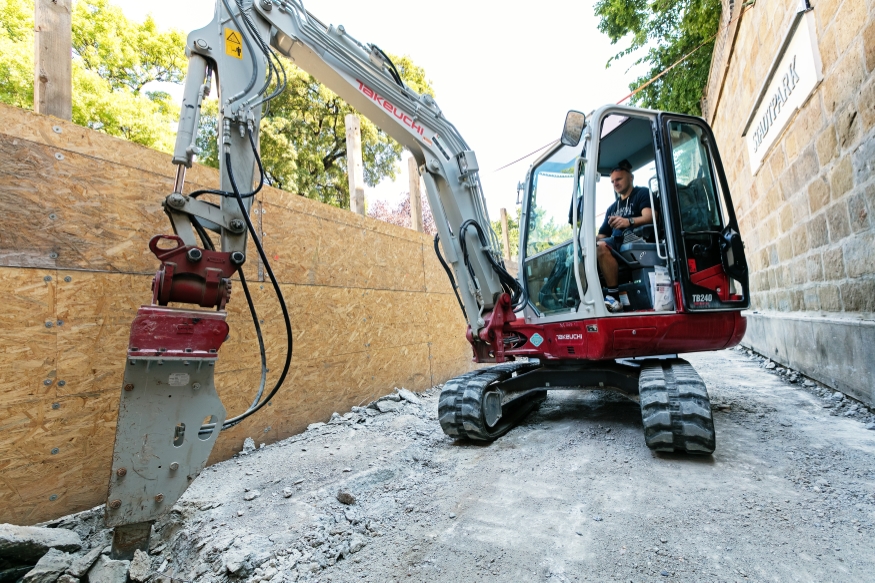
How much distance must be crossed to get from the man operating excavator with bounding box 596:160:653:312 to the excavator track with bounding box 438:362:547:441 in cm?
116

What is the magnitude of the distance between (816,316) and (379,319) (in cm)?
→ 441

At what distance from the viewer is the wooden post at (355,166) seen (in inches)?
218

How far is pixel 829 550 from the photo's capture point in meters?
1.74

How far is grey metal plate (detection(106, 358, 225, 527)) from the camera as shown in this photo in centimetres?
186

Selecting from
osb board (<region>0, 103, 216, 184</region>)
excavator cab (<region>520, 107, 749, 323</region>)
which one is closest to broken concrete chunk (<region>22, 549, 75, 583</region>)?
osb board (<region>0, 103, 216, 184</region>)

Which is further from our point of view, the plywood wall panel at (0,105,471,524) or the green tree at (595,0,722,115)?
the green tree at (595,0,722,115)

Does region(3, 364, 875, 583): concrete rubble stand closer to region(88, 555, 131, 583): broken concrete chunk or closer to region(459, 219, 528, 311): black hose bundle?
region(88, 555, 131, 583): broken concrete chunk

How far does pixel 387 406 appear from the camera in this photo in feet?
16.0

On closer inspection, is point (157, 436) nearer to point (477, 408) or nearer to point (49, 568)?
point (49, 568)

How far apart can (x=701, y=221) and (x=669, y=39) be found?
10065mm

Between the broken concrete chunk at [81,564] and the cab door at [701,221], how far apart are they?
370cm

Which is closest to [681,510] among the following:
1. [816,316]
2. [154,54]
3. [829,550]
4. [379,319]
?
[829,550]

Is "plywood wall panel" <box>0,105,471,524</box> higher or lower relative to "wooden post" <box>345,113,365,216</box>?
lower

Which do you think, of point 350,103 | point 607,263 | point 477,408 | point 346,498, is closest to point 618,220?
point 607,263
